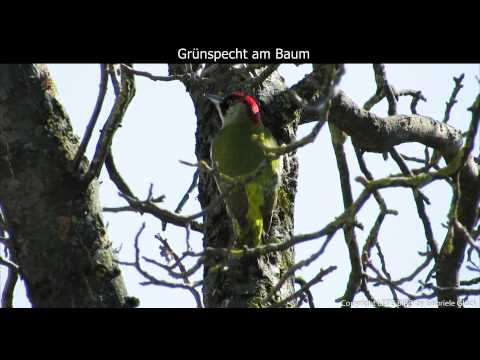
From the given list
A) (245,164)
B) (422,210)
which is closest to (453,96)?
(422,210)

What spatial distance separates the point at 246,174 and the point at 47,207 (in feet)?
5.81

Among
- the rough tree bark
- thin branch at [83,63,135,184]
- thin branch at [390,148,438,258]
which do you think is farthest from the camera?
thin branch at [390,148,438,258]

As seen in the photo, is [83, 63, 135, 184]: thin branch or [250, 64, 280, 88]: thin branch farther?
[250, 64, 280, 88]: thin branch

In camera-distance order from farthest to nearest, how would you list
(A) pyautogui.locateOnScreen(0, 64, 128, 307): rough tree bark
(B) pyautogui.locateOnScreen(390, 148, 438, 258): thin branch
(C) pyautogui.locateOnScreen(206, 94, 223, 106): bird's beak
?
1. (B) pyautogui.locateOnScreen(390, 148, 438, 258): thin branch
2. (C) pyautogui.locateOnScreen(206, 94, 223, 106): bird's beak
3. (A) pyautogui.locateOnScreen(0, 64, 128, 307): rough tree bark

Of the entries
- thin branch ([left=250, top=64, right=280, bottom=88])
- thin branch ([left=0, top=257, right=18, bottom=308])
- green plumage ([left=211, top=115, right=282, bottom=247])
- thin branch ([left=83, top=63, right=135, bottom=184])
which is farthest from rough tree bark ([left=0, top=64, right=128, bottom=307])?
thin branch ([left=250, top=64, right=280, bottom=88])

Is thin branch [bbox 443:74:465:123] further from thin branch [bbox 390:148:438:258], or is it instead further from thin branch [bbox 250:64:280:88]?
thin branch [bbox 250:64:280:88]

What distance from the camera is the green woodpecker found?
185 inches

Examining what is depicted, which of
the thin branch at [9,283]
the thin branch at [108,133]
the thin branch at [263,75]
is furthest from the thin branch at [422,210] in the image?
the thin branch at [9,283]

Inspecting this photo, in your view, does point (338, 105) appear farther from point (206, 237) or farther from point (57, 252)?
point (57, 252)

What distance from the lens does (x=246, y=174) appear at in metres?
4.77

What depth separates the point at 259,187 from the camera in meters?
4.92

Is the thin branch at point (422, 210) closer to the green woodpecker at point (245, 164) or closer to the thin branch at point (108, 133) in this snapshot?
the green woodpecker at point (245, 164)
